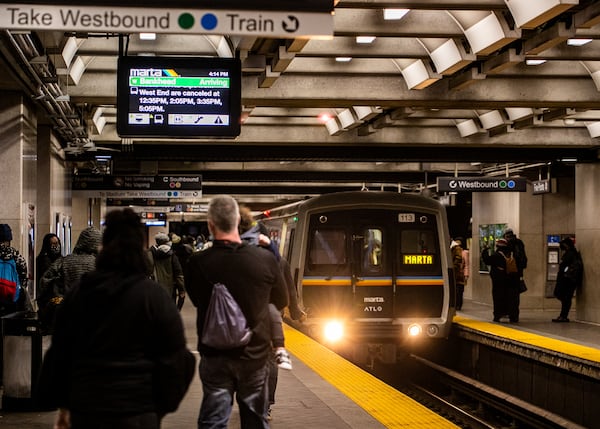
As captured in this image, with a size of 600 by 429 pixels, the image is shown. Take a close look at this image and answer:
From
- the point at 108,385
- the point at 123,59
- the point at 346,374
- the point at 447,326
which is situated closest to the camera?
the point at 108,385

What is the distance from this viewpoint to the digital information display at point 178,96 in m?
10.8

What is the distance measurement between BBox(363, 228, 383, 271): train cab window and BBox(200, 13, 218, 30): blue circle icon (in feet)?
32.9

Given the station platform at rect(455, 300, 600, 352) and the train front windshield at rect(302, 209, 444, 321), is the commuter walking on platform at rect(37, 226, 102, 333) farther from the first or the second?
the station platform at rect(455, 300, 600, 352)

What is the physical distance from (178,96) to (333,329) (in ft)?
18.4

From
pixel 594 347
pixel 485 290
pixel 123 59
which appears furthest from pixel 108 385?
pixel 485 290

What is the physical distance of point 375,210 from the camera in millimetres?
15812

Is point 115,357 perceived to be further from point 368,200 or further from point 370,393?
point 368,200

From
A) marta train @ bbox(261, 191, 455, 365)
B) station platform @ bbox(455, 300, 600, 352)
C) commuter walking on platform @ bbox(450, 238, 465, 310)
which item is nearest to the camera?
marta train @ bbox(261, 191, 455, 365)

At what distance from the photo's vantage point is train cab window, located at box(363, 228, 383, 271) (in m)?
15.6

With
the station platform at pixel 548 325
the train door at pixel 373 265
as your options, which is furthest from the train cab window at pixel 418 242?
the station platform at pixel 548 325

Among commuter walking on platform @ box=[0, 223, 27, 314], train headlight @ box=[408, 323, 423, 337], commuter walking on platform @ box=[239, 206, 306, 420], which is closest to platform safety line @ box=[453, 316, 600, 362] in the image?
train headlight @ box=[408, 323, 423, 337]

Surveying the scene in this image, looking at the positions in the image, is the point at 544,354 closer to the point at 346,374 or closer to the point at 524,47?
the point at 346,374

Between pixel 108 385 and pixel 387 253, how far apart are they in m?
11.8

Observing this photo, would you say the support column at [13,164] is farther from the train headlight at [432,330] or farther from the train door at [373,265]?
the train headlight at [432,330]
